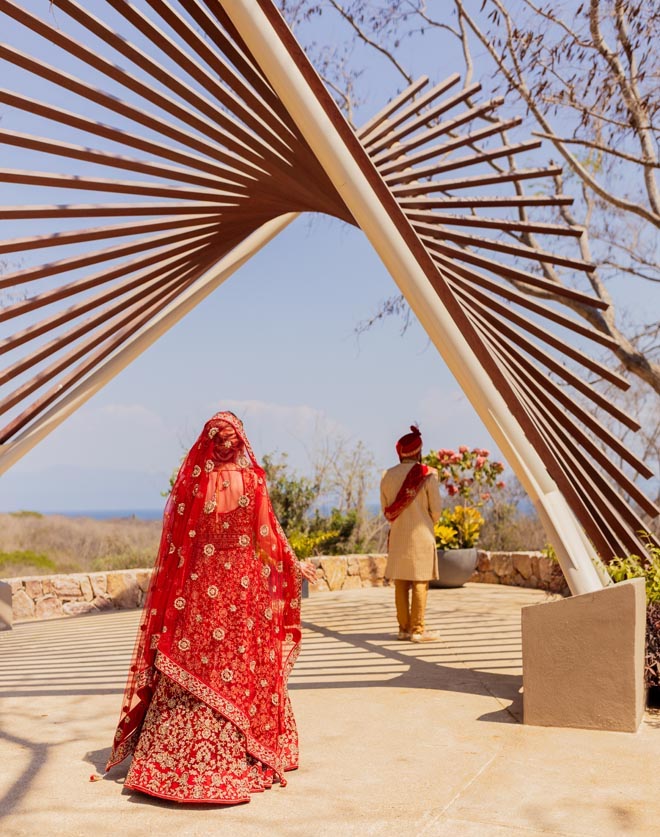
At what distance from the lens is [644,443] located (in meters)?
16.8

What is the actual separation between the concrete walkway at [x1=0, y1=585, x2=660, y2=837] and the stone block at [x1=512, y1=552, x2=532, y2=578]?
413 centimetres

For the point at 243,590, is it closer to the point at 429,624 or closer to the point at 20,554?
the point at 429,624

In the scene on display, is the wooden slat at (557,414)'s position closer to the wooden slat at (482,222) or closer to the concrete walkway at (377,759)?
the wooden slat at (482,222)

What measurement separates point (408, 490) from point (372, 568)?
4895 millimetres

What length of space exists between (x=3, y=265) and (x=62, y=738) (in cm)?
800

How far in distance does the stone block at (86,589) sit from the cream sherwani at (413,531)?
14.8 ft

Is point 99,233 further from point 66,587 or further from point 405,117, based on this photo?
point 66,587

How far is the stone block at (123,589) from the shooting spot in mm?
10430

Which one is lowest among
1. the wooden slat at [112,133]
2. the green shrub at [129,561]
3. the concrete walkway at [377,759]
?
the concrete walkway at [377,759]

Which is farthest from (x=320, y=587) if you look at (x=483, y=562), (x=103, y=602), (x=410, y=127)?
(x=410, y=127)

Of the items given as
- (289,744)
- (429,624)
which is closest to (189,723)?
(289,744)

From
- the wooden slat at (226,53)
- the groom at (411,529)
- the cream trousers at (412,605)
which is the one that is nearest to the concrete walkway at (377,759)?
the cream trousers at (412,605)

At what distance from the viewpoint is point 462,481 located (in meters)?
11.5

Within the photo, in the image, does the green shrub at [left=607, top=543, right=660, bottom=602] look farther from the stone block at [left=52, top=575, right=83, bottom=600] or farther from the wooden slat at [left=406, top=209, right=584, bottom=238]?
the stone block at [left=52, top=575, right=83, bottom=600]
